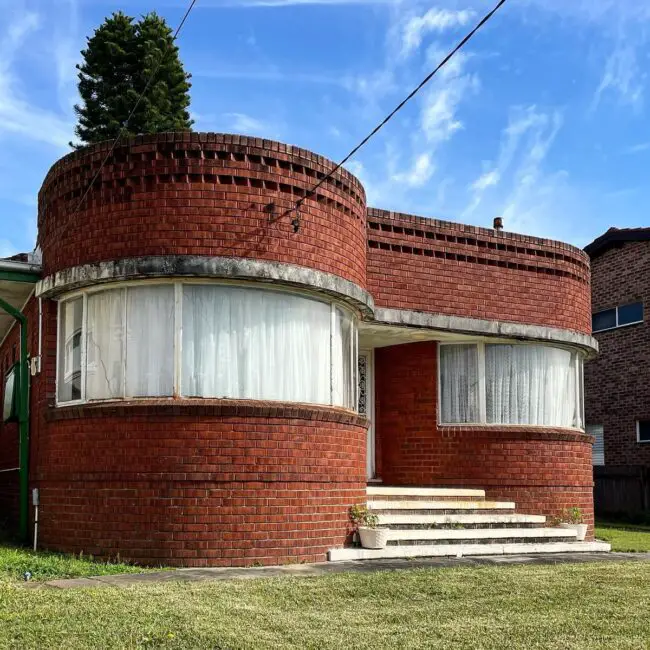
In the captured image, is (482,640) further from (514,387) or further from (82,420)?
(514,387)

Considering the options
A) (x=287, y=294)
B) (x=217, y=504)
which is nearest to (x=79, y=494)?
(x=217, y=504)

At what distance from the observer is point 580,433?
49.7 ft

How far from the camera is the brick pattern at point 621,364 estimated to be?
23.2 m

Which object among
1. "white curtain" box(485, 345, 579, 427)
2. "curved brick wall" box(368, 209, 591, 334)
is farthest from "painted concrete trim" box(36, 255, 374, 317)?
"white curtain" box(485, 345, 579, 427)

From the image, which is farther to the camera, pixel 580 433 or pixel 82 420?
pixel 580 433

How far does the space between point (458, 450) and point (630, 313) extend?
1132cm

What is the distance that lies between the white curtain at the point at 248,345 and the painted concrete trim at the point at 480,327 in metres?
2.32

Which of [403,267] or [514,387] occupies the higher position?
[403,267]

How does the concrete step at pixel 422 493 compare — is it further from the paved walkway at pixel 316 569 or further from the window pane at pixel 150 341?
the window pane at pixel 150 341

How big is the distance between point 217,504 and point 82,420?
6.06ft

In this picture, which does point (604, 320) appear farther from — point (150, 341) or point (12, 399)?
point (150, 341)

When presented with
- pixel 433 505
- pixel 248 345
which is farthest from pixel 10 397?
pixel 433 505

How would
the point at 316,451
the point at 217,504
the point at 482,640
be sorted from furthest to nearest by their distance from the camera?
the point at 316,451 → the point at 217,504 → the point at 482,640

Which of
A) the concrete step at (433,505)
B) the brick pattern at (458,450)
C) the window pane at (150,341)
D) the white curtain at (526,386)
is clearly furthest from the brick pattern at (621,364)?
the window pane at (150,341)
